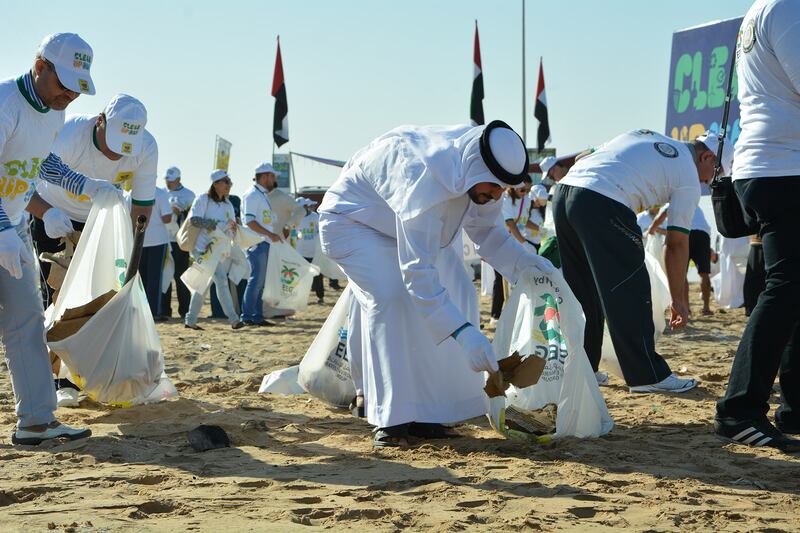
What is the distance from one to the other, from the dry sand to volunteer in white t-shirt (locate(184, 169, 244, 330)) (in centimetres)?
531

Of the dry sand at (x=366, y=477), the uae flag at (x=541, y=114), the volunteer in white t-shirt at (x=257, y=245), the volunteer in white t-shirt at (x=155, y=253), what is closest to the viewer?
the dry sand at (x=366, y=477)

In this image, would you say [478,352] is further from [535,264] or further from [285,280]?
[285,280]

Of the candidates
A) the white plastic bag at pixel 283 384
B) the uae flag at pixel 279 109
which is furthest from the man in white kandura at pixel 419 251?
the uae flag at pixel 279 109

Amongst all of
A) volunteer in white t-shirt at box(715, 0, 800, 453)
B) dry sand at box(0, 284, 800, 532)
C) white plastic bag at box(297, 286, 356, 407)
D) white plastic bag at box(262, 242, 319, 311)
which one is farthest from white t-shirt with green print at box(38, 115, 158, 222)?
white plastic bag at box(262, 242, 319, 311)

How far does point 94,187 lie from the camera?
17.7 ft

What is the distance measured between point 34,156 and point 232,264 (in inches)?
288

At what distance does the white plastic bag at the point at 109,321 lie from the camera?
16.6 feet

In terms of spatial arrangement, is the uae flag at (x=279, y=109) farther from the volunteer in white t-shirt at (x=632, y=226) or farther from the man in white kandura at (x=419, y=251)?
the man in white kandura at (x=419, y=251)

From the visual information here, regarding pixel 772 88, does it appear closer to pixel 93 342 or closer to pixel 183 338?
pixel 93 342

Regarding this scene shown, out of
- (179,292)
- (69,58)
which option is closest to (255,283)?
(179,292)

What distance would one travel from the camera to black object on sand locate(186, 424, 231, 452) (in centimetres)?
436

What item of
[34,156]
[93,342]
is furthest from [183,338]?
[34,156]

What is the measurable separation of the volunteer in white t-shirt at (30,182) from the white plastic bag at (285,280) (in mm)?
7040

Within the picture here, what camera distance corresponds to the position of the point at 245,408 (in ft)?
18.0
